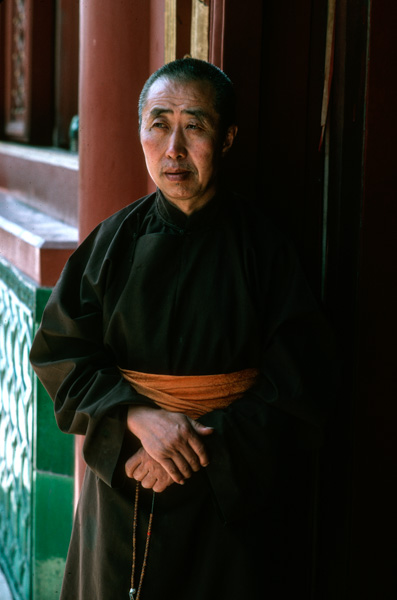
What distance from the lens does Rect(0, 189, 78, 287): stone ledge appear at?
2867mm

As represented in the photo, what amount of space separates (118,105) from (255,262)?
106 centimetres

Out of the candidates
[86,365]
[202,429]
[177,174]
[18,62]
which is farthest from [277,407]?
[18,62]

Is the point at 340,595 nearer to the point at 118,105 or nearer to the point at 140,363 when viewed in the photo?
the point at 140,363

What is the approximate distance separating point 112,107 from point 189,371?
3.85ft

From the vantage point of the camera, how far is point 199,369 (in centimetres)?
175

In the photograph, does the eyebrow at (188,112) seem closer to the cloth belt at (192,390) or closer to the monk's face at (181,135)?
the monk's face at (181,135)

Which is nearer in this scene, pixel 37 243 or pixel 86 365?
pixel 86 365

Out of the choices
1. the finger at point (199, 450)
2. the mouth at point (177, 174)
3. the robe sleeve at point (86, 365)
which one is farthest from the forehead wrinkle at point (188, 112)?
the finger at point (199, 450)

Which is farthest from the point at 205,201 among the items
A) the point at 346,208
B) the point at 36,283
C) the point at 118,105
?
the point at 36,283

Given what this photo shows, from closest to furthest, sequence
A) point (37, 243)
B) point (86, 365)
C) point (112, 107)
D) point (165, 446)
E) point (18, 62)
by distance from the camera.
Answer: point (165, 446)
point (86, 365)
point (112, 107)
point (37, 243)
point (18, 62)

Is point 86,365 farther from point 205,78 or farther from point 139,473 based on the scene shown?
point 205,78

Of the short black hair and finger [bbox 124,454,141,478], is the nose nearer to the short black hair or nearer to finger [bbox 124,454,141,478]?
the short black hair

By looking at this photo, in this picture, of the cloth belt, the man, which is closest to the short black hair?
the man

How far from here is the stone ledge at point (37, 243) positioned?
287 cm
